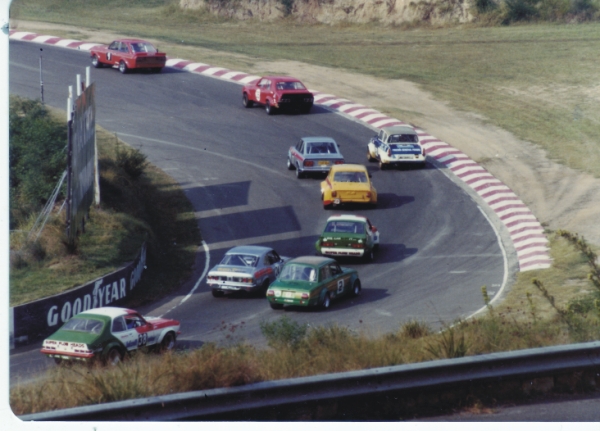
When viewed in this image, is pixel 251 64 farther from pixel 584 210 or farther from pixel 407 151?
pixel 584 210

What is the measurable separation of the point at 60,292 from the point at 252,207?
1202cm

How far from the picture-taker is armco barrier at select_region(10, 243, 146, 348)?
1842 cm

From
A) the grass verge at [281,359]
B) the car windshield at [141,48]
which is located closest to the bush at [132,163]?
the car windshield at [141,48]

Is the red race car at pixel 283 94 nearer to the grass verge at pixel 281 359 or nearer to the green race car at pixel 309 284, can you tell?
the green race car at pixel 309 284

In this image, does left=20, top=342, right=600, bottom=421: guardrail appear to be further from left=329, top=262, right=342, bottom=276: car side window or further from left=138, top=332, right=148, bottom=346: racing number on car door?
left=329, top=262, right=342, bottom=276: car side window

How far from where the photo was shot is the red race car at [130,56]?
44031 mm

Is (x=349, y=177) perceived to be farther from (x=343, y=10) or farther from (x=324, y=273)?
(x=343, y=10)

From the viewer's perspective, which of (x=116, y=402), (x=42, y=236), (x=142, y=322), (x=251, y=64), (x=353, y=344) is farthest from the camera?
(x=251, y=64)

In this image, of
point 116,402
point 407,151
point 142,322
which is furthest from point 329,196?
point 116,402

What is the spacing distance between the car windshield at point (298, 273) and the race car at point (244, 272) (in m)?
1.17

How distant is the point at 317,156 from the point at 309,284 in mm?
12971

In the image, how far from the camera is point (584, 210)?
29.8 meters

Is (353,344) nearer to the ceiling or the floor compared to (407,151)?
nearer to the ceiling

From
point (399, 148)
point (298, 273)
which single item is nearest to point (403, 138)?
point (399, 148)
